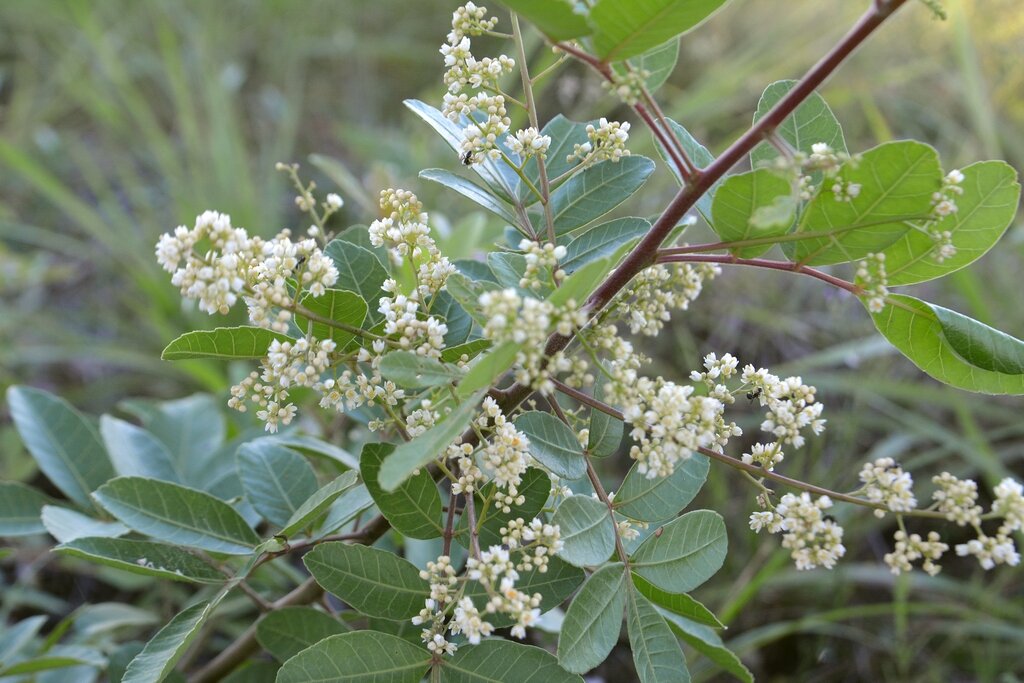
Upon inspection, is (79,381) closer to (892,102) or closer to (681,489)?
(681,489)

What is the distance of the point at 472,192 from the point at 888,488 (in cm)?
42

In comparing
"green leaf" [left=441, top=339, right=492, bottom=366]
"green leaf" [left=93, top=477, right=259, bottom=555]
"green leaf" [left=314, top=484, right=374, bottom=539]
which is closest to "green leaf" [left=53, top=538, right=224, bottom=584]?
"green leaf" [left=93, top=477, right=259, bottom=555]

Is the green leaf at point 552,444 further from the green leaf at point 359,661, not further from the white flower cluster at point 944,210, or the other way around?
the white flower cluster at point 944,210

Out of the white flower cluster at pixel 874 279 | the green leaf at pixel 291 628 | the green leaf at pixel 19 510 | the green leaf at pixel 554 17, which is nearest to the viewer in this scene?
the green leaf at pixel 554 17

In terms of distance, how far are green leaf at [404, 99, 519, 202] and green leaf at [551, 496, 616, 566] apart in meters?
0.29

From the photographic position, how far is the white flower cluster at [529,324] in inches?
20.8

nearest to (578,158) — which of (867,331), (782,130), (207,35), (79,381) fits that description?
(782,130)

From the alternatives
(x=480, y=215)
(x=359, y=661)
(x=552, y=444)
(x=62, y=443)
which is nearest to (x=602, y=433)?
(x=552, y=444)

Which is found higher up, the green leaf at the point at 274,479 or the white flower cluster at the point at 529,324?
the white flower cluster at the point at 529,324

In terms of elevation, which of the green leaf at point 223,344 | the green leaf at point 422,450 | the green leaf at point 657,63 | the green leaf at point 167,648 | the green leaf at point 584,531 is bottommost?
the green leaf at point 584,531

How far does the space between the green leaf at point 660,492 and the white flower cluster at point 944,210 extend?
0.83 ft

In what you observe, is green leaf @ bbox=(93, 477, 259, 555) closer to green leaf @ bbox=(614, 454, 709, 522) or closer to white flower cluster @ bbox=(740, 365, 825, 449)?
green leaf @ bbox=(614, 454, 709, 522)

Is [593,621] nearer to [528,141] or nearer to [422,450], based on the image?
[422,450]

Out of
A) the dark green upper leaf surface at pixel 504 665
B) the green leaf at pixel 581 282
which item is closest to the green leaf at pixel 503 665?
the dark green upper leaf surface at pixel 504 665
